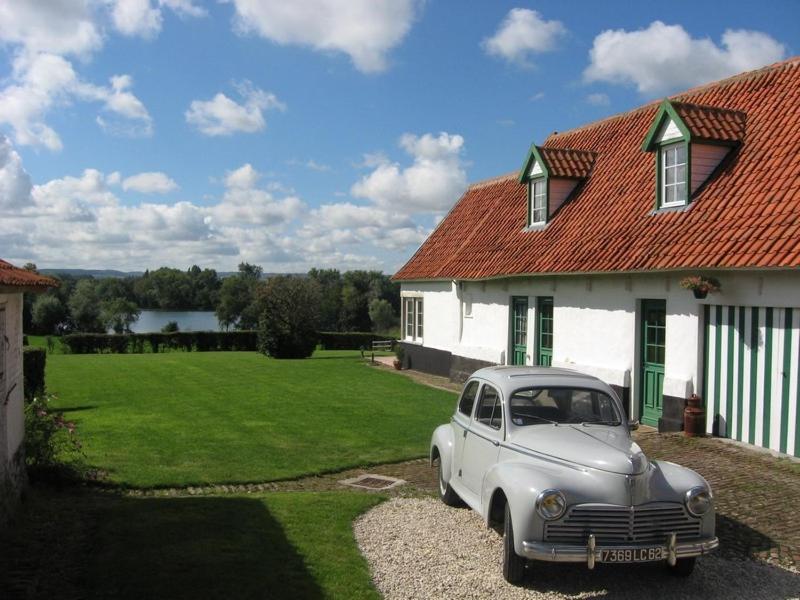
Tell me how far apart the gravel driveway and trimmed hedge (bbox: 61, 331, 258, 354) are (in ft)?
137

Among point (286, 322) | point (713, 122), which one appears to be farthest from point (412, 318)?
point (713, 122)

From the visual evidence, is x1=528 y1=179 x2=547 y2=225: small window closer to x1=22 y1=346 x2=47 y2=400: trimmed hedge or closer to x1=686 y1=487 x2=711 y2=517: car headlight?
x1=686 y1=487 x2=711 y2=517: car headlight

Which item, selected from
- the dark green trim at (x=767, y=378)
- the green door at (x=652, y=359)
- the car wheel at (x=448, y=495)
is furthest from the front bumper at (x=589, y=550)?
the green door at (x=652, y=359)

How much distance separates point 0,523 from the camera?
23.1 ft

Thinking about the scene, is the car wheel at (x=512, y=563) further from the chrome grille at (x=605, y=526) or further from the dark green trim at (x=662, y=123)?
the dark green trim at (x=662, y=123)

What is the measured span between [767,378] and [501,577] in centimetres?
710

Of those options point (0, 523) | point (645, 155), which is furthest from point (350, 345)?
point (0, 523)

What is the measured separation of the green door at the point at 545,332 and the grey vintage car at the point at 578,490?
10.1m

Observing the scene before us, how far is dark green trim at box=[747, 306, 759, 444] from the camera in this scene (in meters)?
11.1

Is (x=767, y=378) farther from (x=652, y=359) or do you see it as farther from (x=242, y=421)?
(x=242, y=421)

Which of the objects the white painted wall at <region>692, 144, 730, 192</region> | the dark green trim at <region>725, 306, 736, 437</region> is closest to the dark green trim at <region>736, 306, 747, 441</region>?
the dark green trim at <region>725, 306, 736, 437</region>

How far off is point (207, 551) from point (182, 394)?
549 inches

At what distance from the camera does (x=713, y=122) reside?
1356 centimetres

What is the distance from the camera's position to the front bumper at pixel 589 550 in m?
5.54
